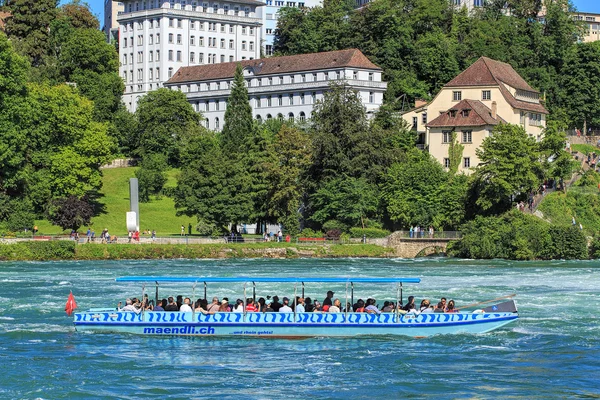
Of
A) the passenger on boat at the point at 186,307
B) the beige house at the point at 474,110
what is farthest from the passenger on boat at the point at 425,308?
the beige house at the point at 474,110

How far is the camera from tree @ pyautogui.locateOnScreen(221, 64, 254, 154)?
11212cm

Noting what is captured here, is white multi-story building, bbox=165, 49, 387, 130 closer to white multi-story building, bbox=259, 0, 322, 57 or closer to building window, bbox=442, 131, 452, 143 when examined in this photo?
building window, bbox=442, 131, 452, 143

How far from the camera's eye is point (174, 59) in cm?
16162

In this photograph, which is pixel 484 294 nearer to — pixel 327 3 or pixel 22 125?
pixel 22 125

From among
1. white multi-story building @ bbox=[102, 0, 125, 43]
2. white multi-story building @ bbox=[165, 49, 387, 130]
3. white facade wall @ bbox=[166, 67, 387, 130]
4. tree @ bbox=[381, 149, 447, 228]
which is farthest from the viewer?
white multi-story building @ bbox=[102, 0, 125, 43]

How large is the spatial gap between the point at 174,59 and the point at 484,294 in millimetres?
102885

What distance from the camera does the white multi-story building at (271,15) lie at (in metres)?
180

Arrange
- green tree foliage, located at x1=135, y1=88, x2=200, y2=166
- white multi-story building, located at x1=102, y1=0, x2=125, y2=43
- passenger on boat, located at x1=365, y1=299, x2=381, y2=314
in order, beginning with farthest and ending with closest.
A: white multi-story building, located at x1=102, y1=0, x2=125, y2=43, green tree foliage, located at x1=135, y1=88, x2=200, y2=166, passenger on boat, located at x1=365, y1=299, x2=381, y2=314

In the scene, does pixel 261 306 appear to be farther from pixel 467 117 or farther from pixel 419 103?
pixel 419 103

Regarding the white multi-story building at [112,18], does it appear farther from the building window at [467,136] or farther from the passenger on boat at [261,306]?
the passenger on boat at [261,306]

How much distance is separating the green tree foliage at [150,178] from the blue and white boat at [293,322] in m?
69.1

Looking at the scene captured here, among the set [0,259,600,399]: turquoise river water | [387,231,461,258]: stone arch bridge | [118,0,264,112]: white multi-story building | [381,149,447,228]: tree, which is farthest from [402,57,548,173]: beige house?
[0,259,600,399]: turquoise river water

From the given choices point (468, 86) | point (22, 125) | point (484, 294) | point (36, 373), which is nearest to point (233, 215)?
point (22, 125)

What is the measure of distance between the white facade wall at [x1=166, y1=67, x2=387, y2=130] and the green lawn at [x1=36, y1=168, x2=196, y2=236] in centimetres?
2133
